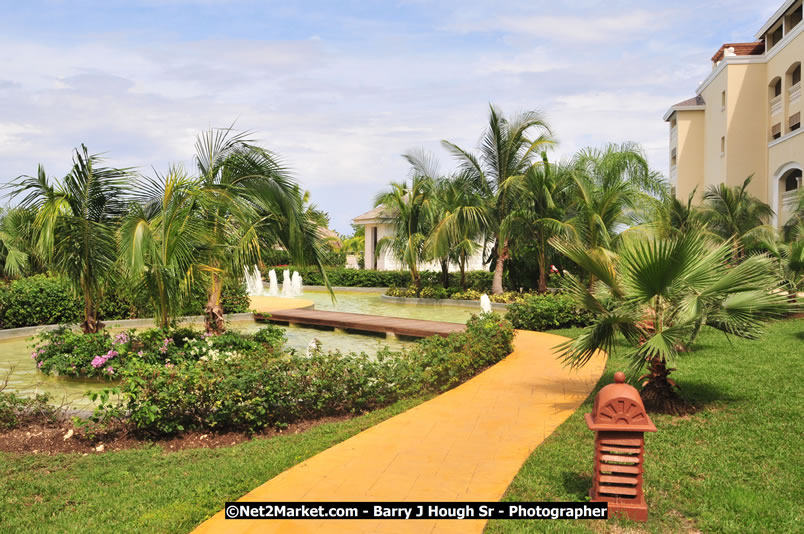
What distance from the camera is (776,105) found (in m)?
26.1

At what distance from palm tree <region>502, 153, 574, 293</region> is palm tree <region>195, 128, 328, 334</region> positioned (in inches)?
426

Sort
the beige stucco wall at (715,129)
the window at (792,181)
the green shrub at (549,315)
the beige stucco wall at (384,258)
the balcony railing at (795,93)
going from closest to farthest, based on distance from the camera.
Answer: the green shrub at (549,315) → the balcony railing at (795,93) → the window at (792,181) → the beige stucco wall at (715,129) → the beige stucco wall at (384,258)

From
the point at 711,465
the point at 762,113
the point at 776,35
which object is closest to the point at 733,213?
the point at 762,113

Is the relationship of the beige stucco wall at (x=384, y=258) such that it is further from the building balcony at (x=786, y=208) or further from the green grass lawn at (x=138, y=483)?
the green grass lawn at (x=138, y=483)

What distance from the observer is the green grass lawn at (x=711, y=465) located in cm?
398

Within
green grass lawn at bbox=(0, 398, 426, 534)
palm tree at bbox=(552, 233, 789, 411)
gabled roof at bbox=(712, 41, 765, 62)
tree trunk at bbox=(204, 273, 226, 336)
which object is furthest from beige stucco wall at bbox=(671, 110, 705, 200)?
green grass lawn at bbox=(0, 398, 426, 534)

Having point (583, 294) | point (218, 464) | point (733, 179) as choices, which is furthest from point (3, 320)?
point (733, 179)

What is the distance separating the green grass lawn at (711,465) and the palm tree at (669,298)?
691 mm

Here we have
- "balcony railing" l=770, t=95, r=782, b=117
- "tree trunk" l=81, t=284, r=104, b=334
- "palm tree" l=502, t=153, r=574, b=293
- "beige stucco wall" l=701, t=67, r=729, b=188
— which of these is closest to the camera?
"tree trunk" l=81, t=284, r=104, b=334

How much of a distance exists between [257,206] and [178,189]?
1.95m

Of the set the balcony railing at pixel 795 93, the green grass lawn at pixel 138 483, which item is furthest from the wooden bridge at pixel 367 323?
the balcony railing at pixel 795 93

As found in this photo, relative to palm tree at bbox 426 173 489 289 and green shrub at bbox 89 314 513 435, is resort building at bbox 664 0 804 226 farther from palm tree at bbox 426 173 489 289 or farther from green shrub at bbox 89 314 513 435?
green shrub at bbox 89 314 513 435

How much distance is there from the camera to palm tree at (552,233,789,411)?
5871 mm

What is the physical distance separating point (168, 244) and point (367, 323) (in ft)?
24.8
